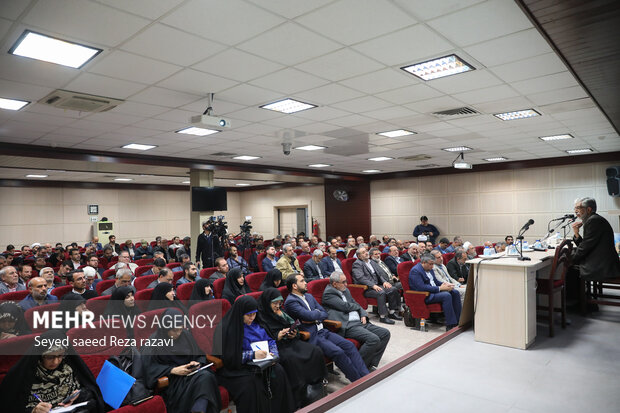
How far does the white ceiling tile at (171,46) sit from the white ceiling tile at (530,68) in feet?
9.50

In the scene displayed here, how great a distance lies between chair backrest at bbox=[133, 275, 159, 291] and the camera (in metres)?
5.62

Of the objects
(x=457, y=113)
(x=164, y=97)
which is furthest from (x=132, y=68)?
(x=457, y=113)

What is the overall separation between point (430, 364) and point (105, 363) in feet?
9.07

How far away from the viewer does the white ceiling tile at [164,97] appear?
429 centimetres

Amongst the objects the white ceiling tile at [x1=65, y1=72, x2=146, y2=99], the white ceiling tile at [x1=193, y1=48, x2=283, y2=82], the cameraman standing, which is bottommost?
the cameraman standing

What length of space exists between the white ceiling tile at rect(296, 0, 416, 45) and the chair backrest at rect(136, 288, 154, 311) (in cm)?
346

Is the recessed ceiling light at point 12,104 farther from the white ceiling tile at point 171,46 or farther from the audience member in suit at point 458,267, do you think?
the audience member in suit at point 458,267

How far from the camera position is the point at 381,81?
4203 mm

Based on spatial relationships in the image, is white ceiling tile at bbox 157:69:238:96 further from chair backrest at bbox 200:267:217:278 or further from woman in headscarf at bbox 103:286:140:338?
chair backrest at bbox 200:267:217:278

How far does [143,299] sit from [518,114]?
19.9 ft

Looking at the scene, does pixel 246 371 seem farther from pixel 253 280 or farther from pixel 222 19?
pixel 253 280

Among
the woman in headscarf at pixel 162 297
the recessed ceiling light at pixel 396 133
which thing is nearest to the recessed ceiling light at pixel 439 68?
the recessed ceiling light at pixel 396 133

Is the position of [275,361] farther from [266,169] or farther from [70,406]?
[266,169]

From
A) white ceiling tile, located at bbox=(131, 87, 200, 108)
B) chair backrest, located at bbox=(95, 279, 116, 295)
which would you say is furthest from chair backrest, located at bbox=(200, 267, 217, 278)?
white ceiling tile, located at bbox=(131, 87, 200, 108)
